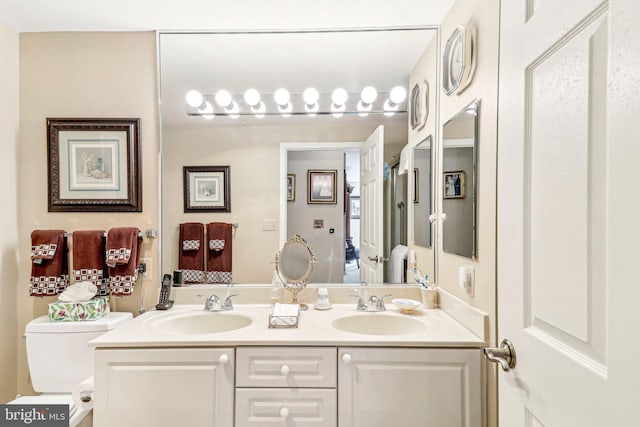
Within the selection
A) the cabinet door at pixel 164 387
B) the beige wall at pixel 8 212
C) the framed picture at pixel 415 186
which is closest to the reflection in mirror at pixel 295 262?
the cabinet door at pixel 164 387

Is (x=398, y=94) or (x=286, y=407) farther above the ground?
(x=398, y=94)

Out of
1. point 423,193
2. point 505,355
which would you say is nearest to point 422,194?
point 423,193

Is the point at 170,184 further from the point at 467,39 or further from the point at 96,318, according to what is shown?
the point at 467,39

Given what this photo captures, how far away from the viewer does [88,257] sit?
5.34 ft

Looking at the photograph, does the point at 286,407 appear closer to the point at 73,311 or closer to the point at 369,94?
the point at 73,311

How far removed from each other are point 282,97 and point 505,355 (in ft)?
5.26

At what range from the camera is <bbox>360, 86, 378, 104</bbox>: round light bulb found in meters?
1.79

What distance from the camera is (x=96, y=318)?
5.13 feet

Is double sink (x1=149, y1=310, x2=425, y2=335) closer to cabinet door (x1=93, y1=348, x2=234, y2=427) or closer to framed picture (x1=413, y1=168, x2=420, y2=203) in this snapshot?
cabinet door (x1=93, y1=348, x2=234, y2=427)

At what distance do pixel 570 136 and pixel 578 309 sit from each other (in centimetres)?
32

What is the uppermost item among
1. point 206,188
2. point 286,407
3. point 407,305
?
point 206,188

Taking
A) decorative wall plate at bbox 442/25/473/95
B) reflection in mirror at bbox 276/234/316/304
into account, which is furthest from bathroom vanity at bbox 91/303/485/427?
decorative wall plate at bbox 442/25/473/95

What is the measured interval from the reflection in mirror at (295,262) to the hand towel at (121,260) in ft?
2.52

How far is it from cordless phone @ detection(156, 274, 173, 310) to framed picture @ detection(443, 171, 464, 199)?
1.55 meters
